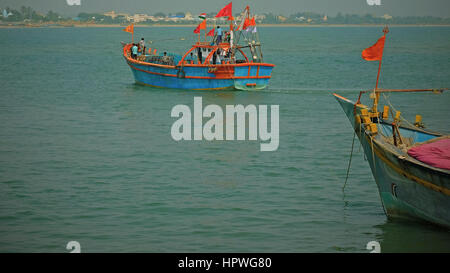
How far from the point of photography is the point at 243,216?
14.6 meters

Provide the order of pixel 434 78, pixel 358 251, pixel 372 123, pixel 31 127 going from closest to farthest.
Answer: pixel 358 251, pixel 372 123, pixel 31 127, pixel 434 78

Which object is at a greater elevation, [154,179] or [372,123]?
[372,123]

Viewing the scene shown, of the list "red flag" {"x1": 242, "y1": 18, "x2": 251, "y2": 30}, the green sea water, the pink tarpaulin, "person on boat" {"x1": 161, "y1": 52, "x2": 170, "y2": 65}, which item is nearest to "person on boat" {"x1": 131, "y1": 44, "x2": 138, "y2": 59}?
"person on boat" {"x1": 161, "y1": 52, "x2": 170, "y2": 65}

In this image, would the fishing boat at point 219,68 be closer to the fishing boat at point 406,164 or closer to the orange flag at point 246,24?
the orange flag at point 246,24

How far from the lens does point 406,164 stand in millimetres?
12656

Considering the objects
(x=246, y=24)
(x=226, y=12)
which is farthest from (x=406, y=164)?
(x=226, y=12)

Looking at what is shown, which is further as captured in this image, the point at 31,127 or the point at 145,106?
the point at 145,106

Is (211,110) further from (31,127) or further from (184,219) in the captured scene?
(184,219)

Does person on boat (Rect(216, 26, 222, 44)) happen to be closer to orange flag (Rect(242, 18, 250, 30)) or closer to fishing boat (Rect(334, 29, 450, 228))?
orange flag (Rect(242, 18, 250, 30))

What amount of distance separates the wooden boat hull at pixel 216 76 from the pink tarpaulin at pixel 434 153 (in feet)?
65.1

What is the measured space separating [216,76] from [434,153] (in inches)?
838

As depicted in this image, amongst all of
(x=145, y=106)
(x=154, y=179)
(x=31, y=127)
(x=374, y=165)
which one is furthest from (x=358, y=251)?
(x=145, y=106)
